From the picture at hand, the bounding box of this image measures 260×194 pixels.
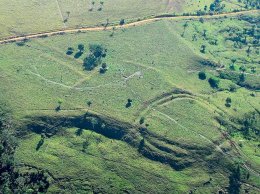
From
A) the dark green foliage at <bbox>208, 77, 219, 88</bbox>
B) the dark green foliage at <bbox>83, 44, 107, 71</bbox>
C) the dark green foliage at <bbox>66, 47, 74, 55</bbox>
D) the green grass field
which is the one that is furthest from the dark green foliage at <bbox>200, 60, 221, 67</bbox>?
the dark green foliage at <bbox>66, 47, 74, 55</bbox>

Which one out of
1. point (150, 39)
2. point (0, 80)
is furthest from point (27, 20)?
point (150, 39)

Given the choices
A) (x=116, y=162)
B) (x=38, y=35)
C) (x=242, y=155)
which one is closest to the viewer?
(x=116, y=162)

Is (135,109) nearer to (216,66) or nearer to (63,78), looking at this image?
(63,78)

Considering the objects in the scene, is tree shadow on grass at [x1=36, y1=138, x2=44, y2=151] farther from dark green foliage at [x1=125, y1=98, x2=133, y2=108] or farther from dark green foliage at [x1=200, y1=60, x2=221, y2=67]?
dark green foliage at [x1=200, y1=60, x2=221, y2=67]

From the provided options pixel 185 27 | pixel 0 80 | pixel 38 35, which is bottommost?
pixel 0 80

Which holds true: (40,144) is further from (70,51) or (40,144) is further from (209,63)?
(209,63)

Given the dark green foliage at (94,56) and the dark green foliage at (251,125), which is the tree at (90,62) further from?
the dark green foliage at (251,125)

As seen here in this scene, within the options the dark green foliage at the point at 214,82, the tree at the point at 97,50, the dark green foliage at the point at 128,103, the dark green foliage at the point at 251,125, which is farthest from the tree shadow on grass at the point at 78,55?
the dark green foliage at the point at 251,125

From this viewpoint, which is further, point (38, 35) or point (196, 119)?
point (38, 35)

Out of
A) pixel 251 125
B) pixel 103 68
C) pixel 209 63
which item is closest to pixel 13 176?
pixel 103 68
